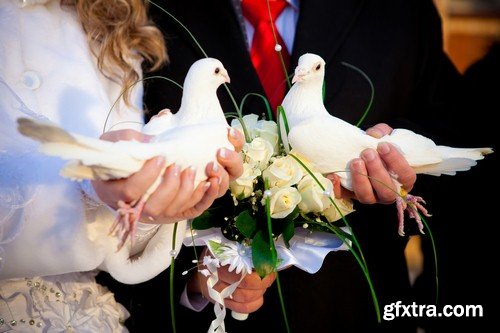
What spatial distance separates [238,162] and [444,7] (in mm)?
3510

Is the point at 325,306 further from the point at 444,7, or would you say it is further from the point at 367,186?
the point at 444,7

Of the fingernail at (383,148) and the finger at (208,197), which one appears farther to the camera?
the fingernail at (383,148)

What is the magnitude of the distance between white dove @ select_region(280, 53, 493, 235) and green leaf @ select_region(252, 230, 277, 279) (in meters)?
0.17

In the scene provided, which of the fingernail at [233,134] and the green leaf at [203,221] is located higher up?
the fingernail at [233,134]

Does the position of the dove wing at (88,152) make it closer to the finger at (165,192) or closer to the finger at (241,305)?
the finger at (165,192)

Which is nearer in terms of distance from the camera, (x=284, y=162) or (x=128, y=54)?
(x=284, y=162)

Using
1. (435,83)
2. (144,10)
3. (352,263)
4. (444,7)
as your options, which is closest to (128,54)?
(144,10)

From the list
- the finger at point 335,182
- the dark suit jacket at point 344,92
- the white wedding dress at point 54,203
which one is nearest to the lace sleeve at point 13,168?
the white wedding dress at point 54,203

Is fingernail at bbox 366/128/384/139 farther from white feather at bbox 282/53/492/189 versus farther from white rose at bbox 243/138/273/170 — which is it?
white rose at bbox 243/138/273/170

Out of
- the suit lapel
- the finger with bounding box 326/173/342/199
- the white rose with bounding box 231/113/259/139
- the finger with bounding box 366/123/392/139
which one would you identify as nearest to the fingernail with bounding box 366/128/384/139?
the finger with bounding box 366/123/392/139

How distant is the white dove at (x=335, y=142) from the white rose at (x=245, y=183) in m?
0.09

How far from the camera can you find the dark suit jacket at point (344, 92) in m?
1.38

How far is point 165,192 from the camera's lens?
0.80 m

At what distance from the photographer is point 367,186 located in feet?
3.33
